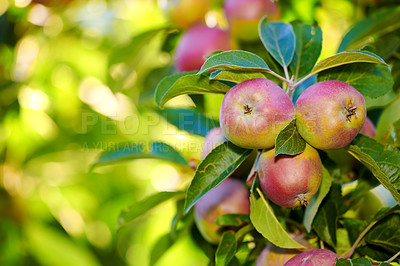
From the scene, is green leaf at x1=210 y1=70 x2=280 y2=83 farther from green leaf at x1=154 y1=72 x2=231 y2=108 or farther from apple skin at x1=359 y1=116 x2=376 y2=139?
apple skin at x1=359 y1=116 x2=376 y2=139

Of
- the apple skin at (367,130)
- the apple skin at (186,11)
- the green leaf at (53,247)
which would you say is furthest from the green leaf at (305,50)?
the green leaf at (53,247)

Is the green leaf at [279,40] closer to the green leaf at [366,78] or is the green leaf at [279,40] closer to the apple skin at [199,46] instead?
the green leaf at [366,78]

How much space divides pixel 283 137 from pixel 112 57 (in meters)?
0.76

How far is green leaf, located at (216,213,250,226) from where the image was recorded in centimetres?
77

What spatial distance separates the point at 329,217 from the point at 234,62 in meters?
0.31

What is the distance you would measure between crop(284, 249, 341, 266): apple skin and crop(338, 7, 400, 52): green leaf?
0.46 m

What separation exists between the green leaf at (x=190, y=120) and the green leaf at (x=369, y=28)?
32 centimetres

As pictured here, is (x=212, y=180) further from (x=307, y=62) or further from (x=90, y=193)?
(x=90, y=193)

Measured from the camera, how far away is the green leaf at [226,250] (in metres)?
0.70

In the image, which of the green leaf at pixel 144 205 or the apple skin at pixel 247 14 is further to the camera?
the apple skin at pixel 247 14

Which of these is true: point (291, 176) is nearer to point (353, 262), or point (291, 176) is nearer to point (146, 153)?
point (353, 262)

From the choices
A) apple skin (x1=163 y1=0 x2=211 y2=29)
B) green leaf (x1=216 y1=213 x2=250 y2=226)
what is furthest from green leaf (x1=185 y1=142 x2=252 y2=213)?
apple skin (x1=163 y1=0 x2=211 y2=29)

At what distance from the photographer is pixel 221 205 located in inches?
32.7

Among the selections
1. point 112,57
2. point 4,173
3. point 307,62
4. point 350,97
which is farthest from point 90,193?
point 350,97
